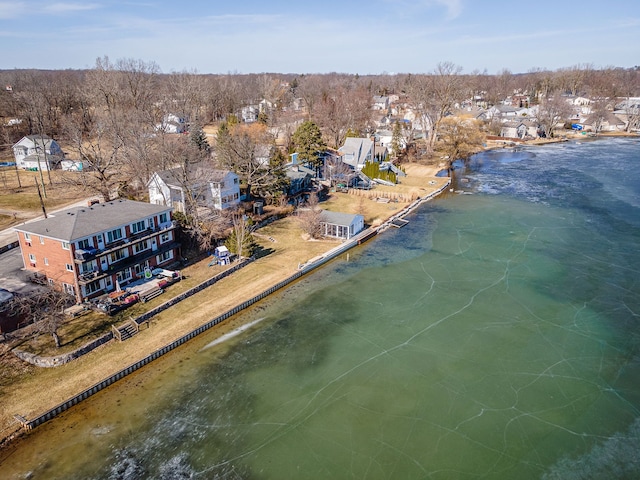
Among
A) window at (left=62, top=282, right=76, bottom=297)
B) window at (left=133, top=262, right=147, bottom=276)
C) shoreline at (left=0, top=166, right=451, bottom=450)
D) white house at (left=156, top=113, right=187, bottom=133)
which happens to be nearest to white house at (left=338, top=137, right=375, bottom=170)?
shoreline at (left=0, top=166, right=451, bottom=450)

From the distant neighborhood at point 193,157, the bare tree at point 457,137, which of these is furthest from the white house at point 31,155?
the bare tree at point 457,137

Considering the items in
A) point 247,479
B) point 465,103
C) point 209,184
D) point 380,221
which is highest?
point 465,103

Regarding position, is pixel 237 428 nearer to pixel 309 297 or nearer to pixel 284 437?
pixel 284 437

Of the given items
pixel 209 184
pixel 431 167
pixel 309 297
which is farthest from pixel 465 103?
pixel 309 297

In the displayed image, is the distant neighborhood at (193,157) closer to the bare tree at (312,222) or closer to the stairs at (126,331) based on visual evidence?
the bare tree at (312,222)

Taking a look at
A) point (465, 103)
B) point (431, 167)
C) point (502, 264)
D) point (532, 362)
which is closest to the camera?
point (532, 362)

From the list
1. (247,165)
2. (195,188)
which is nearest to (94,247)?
(195,188)
